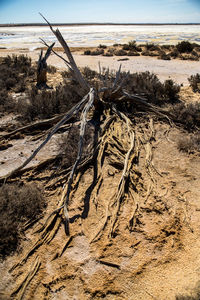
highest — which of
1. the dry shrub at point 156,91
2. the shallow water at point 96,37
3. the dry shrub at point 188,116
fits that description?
the shallow water at point 96,37

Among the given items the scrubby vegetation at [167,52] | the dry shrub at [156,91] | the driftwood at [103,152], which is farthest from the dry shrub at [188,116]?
the scrubby vegetation at [167,52]

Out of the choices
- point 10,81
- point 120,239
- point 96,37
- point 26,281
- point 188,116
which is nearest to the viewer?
point 26,281

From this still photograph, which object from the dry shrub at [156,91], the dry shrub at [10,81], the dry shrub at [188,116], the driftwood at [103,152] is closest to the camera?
the driftwood at [103,152]

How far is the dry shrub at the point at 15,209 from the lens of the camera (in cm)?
240

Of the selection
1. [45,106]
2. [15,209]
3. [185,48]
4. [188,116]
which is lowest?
[15,209]

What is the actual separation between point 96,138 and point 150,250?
7.48 ft

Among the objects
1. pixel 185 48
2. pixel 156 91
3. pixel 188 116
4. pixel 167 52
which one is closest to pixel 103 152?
pixel 188 116

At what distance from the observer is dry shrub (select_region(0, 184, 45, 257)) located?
2402mm

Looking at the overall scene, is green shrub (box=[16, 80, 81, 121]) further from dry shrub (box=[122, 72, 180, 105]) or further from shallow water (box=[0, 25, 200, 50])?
shallow water (box=[0, 25, 200, 50])

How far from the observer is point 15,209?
2738 millimetres

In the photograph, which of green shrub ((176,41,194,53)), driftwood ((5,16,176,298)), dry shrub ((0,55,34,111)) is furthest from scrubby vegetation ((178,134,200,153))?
green shrub ((176,41,194,53))

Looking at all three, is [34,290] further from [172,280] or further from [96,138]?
[96,138]

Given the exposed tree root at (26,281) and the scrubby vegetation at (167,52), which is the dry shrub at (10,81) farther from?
the scrubby vegetation at (167,52)

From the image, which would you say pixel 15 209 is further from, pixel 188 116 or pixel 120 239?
pixel 188 116
